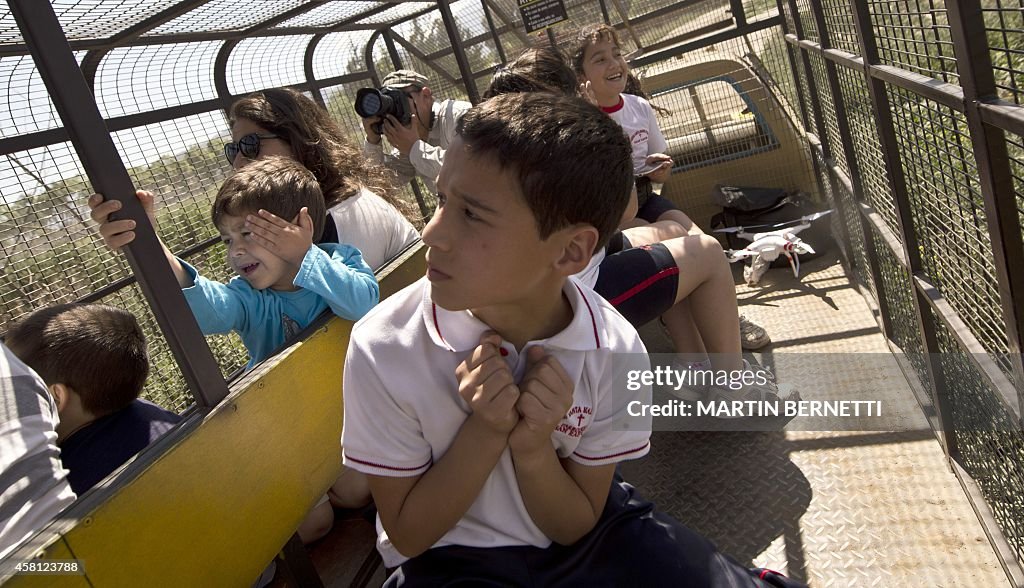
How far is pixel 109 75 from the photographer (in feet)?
10.1

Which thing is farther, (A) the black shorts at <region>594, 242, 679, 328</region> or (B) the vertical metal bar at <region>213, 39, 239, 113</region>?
(B) the vertical metal bar at <region>213, 39, 239, 113</region>

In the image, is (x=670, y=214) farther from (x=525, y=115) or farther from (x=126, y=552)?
(x=126, y=552)

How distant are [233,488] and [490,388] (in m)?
0.69

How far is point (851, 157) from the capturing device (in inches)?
116

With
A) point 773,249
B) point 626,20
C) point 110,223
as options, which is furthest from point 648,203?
point 626,20

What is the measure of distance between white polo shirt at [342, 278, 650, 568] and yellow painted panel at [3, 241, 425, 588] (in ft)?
1.03

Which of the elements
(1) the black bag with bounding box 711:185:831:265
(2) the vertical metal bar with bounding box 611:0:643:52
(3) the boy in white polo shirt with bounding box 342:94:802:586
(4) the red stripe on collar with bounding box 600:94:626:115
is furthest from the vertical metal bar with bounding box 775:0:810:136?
(3) the boy in white polo shirt with bounding box 342:94:802:586

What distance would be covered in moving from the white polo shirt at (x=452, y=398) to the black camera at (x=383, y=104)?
2007 mm

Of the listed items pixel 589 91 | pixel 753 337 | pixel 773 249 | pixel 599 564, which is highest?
pixel 589 91

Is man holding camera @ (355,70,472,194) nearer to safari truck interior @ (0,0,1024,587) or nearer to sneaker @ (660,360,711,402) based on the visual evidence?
safari truck interior @ (0,0,1024,587)

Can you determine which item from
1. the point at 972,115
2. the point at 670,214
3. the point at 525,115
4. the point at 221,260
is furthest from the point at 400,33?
the point at 972,115

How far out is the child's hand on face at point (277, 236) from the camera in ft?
6.76

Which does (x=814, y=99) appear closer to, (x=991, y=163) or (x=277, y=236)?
(x=991, y=163)

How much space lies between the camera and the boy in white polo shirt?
53.4 inches
